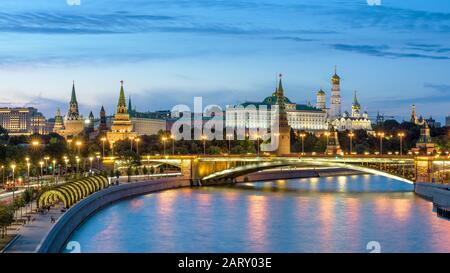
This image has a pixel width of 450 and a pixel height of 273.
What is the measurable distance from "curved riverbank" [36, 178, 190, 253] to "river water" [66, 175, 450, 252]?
31 cm

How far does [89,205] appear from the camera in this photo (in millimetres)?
24531

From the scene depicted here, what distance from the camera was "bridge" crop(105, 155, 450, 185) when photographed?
3625 cm

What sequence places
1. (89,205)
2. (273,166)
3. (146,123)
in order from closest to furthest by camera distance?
(89,205)
(273,166)
(146,123)

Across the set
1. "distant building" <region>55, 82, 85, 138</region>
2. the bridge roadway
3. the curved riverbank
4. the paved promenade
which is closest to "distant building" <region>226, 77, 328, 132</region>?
"distant building" <region>55, 82, 85, 138</region>

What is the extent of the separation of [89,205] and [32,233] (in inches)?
316

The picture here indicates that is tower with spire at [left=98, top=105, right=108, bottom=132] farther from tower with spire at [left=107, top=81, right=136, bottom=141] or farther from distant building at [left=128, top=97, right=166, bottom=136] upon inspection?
tower with spire at [left=107, top=81, right=136, bottom=141]

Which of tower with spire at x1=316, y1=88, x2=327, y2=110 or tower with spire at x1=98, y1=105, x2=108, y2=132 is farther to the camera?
tower with spire at x1=316, y1=88, x2=327, y2=110

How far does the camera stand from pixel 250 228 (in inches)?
884

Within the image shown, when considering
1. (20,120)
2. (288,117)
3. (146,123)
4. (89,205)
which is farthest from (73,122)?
(89,205)

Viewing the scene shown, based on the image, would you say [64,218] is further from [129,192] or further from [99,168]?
[99,168]

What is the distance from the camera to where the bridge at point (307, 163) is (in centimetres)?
3625

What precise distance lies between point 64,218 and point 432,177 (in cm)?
2060

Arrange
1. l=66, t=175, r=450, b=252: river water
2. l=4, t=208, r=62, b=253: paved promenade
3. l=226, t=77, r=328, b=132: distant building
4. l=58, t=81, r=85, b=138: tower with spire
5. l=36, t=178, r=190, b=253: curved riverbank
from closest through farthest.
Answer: l=4, t=208, r=62, b=253: paved promenade
l=36, t=178, r=190, b=253: curved riverbank
l=66, t=175, r=450, b=252: river water
l=226, t=77, r=328, b=132: distant building
l=58, t=81, r=85, b=138: tower with spire

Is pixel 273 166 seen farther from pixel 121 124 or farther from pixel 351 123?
pixel 351 123
